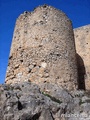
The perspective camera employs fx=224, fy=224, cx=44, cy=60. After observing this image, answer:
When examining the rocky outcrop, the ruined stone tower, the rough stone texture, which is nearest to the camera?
the rocky outcrop

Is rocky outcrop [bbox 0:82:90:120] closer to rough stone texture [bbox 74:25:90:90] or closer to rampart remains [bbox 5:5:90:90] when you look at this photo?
rampart remains [bbox 5:5:90:90]

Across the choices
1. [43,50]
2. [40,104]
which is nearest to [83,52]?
[43,50]

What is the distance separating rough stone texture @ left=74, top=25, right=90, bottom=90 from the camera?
13836mm

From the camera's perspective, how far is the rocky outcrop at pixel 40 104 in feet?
24.6

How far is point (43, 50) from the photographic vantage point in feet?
35.9

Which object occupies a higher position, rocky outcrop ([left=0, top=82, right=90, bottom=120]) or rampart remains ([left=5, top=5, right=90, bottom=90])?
rampart remains ([left=5, top=5, right=90, bottom=90])

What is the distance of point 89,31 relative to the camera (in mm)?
15117

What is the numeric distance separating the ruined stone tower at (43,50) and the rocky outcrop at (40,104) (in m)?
0.91

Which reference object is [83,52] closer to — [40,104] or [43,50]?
[43,50]

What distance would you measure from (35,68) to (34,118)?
136 inches

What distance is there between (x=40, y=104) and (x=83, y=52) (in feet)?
24.5

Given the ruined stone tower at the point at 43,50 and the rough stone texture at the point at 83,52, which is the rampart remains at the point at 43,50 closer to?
the ruined stone tower at the point at 43,50

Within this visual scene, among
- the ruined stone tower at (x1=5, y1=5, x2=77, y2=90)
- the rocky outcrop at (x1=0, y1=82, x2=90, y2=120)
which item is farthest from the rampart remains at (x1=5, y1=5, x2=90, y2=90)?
the rocky outcrop at (x1=0, y1=82, x2=90, y2=120)

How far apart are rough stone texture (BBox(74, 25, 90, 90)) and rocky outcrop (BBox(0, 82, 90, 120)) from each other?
405cm
